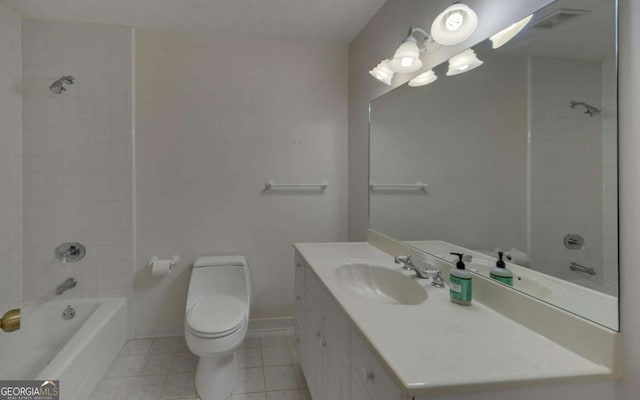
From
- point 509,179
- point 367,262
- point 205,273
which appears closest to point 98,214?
point 205,273

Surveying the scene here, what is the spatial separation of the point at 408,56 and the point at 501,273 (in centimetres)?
112

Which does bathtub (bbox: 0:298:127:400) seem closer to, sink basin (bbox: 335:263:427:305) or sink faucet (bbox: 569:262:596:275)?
sink basin (bbox: 335:263:427:305)

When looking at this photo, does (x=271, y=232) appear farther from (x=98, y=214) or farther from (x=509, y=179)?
(x=509, y=179)

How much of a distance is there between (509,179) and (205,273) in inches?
80.1

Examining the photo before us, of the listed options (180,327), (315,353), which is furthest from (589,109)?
(180,327)

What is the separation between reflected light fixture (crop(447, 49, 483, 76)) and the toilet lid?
1.71 metres

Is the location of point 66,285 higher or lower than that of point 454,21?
lower

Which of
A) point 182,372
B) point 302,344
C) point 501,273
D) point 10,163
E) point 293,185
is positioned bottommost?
point 182,372

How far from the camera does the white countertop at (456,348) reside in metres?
0.71

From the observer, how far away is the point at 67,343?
179cm

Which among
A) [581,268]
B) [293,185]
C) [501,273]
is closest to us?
[581,268]

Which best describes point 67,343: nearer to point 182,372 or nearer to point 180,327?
point 182,372

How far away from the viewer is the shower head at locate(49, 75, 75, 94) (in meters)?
2.22

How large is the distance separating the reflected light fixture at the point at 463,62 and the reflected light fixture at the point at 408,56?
23 centimetres
